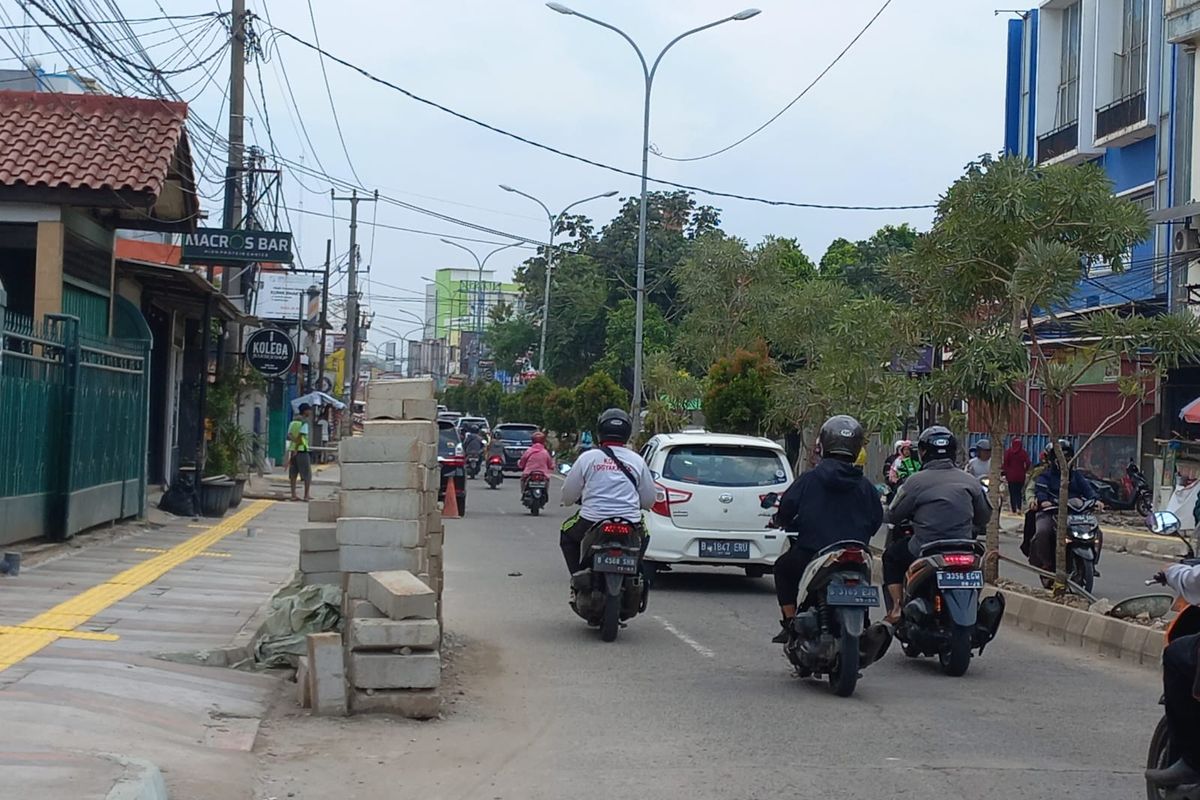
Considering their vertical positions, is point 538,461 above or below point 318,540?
above

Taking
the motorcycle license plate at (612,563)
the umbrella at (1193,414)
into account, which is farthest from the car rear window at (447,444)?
the motorcycle license plate at (612,563)

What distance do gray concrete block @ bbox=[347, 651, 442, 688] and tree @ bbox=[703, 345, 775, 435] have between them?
818 inches

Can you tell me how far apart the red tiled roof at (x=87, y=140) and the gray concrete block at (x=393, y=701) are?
10118 millimetres

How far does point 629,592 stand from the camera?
1129cm

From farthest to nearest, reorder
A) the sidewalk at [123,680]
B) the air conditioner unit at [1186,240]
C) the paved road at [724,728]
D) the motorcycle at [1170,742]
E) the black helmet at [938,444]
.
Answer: the air conditioner unit at [1186,240]
the black helmet at [938,444]
the paved road at [724,728]
the sidewalk at [123,680]
the motorcycle at [1170,742]

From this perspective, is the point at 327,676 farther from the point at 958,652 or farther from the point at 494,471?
the point at 494,471

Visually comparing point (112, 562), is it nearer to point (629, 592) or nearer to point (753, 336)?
point (629, 592)

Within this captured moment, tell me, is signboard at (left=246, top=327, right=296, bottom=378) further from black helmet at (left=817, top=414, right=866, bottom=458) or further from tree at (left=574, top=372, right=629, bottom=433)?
tree at (left=574, top=372, right=629, bottom=433)

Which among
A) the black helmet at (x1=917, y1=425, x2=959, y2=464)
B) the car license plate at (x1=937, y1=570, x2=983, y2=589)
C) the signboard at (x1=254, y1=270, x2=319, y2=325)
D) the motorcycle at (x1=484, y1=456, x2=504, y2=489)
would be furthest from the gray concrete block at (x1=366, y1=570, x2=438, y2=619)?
the signboard at (x1=254, y1=270, x2=319, y2=325)

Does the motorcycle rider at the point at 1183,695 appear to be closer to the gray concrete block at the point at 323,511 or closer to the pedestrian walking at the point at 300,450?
the gray concrete block at the point at 323,511

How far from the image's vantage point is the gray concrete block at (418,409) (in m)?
10.2

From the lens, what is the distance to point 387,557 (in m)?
8.95

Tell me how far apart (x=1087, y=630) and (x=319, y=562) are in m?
6.35

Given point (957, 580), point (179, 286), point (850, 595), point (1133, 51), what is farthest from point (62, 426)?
point (1133, 51)
